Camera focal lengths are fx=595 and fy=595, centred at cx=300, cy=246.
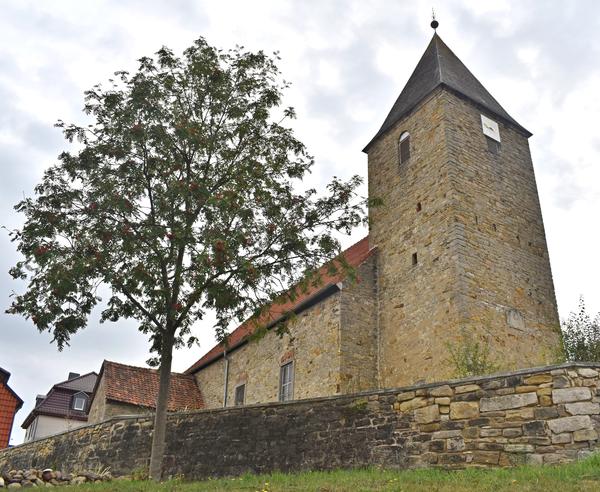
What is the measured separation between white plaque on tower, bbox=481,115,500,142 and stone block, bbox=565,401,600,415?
12021 millimetres

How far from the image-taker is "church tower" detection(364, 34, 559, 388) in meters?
15.4

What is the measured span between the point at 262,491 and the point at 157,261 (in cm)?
495

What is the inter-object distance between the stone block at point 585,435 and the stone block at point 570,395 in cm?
43

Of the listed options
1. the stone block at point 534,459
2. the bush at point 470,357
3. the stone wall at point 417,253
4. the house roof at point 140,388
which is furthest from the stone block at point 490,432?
the house roof at point 140,388

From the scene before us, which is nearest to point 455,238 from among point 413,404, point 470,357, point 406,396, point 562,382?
point 470,357

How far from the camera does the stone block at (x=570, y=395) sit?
8531mm

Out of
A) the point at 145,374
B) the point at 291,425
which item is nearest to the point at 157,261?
the point at 291,425

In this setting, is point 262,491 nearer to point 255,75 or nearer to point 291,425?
point 291,425

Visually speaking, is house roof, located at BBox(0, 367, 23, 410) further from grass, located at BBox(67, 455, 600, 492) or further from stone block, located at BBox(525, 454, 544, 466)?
stone block, located at BBox(525, 454, 544, 466)

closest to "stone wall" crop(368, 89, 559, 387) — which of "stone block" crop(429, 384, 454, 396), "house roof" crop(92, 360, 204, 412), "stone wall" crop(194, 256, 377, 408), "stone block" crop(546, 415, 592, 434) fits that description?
"stone wall" crop(194, 256, 377, 408)

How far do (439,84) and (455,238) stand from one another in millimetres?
5520

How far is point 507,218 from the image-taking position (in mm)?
17703

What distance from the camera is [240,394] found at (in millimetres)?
22156

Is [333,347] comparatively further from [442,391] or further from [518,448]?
[518,448]
